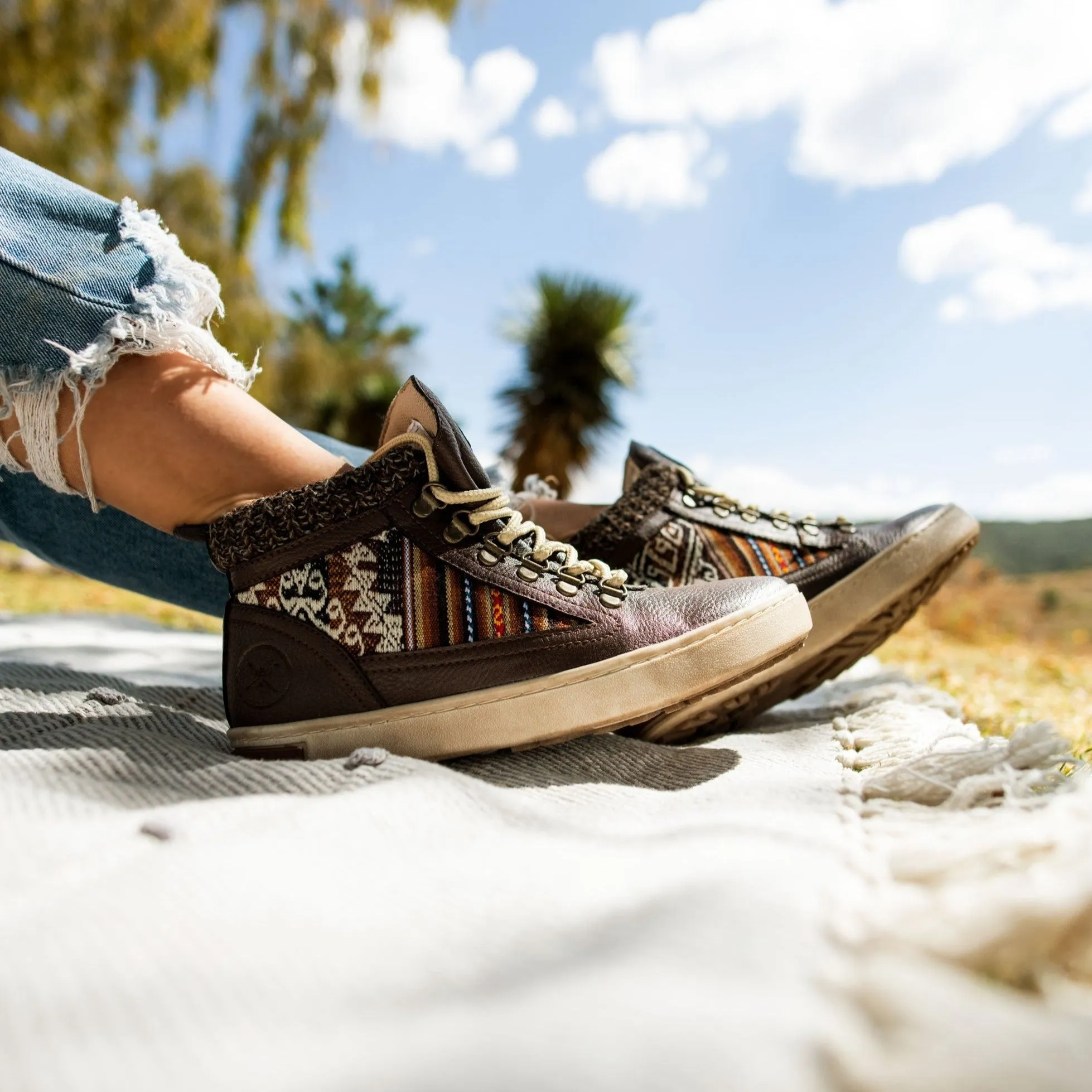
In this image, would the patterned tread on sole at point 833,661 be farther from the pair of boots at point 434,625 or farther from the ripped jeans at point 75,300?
→ the ripped jeans at point 75,300

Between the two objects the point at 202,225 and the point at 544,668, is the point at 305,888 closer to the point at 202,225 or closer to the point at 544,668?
the point at 544,668

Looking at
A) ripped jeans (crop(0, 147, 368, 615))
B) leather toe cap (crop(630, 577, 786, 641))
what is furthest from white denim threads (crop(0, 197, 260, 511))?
leather toe cap (crop(630, 577, 786, 641))

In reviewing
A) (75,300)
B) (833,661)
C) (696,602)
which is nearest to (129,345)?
(75,300)

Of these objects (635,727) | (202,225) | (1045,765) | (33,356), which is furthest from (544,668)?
(202,225)

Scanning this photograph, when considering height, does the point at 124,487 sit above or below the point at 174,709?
above

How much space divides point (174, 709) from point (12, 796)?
376 mm

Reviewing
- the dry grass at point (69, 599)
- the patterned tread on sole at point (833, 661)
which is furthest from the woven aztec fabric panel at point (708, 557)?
the dry grass at point (69, 599)

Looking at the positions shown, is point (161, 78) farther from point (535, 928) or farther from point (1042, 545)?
point (1042, 545)

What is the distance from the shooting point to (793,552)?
3.53ft

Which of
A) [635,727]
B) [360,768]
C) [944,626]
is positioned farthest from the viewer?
[944,626]

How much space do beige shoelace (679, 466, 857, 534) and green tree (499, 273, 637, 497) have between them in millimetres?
5435

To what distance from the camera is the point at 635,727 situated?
0.87 metres

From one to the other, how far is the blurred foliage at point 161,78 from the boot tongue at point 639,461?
4515 mm

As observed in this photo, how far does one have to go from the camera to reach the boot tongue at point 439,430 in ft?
2.57
